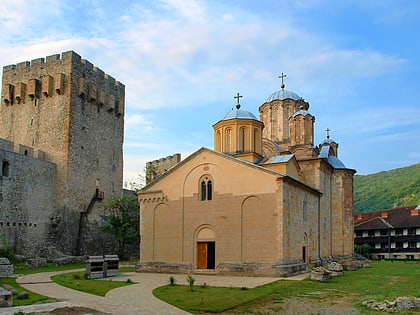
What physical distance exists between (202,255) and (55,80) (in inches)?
705

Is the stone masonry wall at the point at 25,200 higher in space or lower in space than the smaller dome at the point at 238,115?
lower

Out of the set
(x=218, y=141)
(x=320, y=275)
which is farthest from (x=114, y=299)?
(x=218, y=141)

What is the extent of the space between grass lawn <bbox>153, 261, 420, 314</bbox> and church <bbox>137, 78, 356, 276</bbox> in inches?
157

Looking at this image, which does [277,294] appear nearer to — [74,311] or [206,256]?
[74,311]

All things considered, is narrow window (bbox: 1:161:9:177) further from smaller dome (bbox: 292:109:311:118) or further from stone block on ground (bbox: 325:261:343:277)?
smaller dome (bbox: 292:109:311:118)

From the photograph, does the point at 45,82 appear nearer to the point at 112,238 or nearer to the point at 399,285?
the point at 112,238

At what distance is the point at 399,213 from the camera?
52.6 m

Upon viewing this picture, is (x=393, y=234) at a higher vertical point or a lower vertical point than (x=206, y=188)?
lower

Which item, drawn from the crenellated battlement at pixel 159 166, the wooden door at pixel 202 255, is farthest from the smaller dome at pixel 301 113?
the wooden door at pixel 202 255

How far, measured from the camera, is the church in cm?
2273

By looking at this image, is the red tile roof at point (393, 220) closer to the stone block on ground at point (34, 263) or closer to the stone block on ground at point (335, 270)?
the stone block on ground at point (335, 270)

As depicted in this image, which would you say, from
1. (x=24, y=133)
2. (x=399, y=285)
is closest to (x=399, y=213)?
(x=399, y=285)

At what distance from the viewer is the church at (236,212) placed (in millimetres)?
22734

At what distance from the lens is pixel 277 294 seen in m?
15.1
